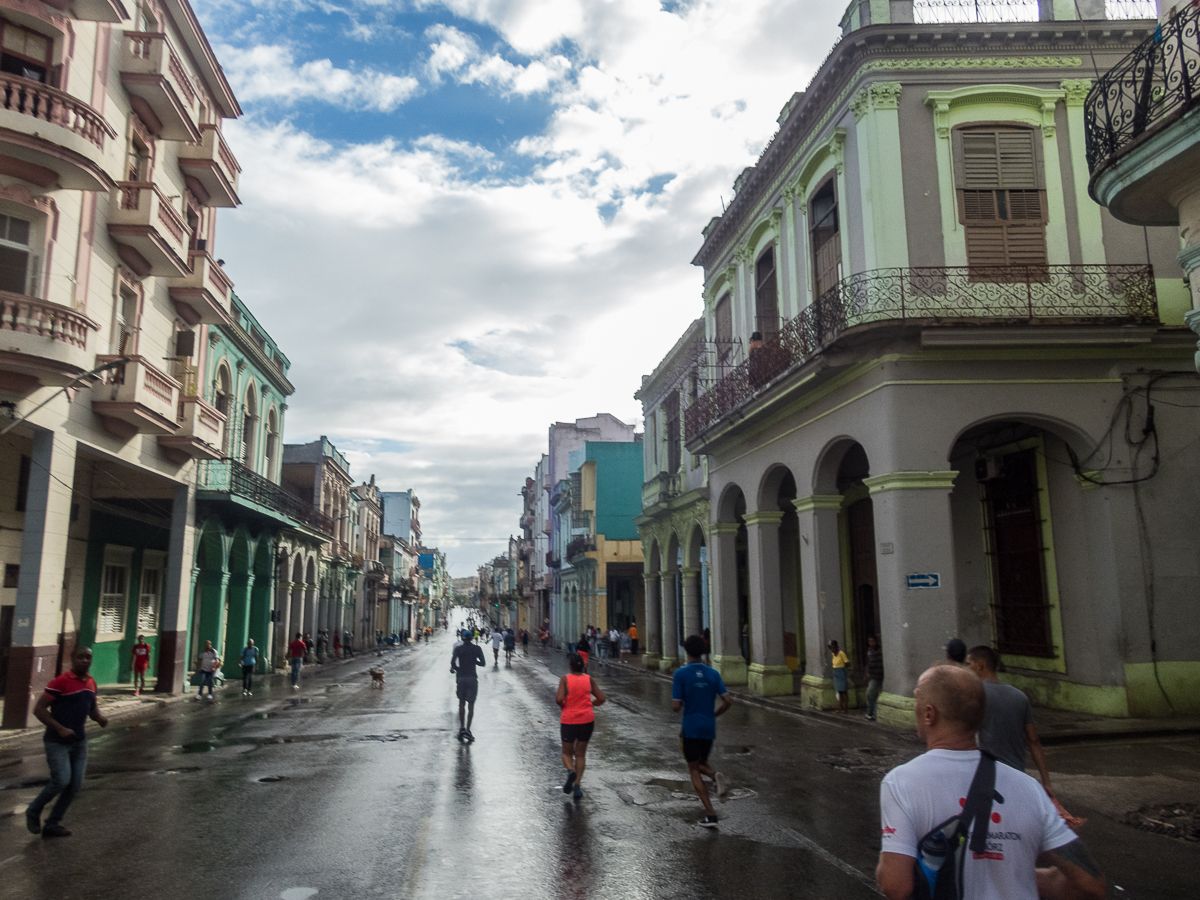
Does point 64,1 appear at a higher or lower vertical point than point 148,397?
higher

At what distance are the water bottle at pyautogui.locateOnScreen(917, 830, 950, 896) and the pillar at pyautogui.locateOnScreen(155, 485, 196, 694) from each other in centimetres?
2227

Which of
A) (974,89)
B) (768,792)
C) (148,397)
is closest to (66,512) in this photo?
(148,397)

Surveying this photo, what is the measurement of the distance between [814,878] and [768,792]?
3.11m

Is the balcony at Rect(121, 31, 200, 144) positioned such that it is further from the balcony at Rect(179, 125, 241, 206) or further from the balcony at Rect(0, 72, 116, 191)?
the balcony at Rect(0, 72, 116, 191)

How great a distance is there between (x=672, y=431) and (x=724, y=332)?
23.8 feet

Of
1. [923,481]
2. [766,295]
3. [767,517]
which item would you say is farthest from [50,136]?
[767,517]

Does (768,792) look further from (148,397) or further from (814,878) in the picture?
(148,397)

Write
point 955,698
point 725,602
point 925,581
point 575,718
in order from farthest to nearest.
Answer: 1. point 725,602
2. point 925,581
3. point 575,718
4. point 955,698

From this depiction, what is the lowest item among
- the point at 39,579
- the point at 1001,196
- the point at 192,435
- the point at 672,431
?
the point at 39,579

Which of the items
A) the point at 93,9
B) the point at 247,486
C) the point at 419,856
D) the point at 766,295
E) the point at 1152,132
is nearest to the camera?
the point at 419,856

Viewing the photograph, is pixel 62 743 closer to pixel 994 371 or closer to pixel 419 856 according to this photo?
pixel 419 856

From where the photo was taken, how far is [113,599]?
2339 centimetres

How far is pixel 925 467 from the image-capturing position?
14.1 m

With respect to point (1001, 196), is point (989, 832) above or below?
below
